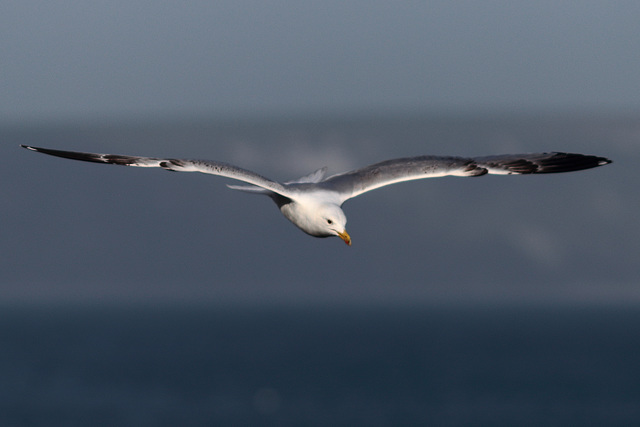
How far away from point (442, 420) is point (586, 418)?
24861 millimetres

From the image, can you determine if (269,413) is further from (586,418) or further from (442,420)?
(586,418)

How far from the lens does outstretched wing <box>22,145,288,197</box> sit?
21.9 metres

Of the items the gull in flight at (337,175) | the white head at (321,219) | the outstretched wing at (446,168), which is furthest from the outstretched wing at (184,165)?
the outstretched wing at (446,168)

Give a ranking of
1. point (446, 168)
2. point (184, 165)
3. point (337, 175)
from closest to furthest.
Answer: point (184, 165), point (446, 168), point (337, 175)

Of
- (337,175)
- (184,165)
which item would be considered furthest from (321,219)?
(184,165)

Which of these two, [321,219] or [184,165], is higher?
[184,165]

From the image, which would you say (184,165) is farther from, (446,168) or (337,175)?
(446,168)

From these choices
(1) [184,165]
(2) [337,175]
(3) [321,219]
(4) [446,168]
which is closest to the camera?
(1) [184,165]

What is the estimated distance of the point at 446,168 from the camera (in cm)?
2495

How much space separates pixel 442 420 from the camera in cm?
17725

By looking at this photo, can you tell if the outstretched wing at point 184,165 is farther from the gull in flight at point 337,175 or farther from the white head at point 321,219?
the white head at point 321,219

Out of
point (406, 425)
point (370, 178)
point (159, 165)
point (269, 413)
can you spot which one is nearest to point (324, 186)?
point (370, 178)

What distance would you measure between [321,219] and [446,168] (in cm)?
354

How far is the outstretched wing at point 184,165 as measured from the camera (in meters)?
21.9
